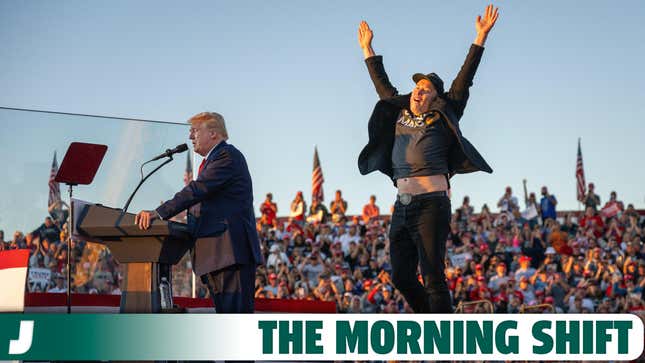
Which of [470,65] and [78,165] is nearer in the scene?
[470,65]

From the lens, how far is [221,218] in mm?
5973

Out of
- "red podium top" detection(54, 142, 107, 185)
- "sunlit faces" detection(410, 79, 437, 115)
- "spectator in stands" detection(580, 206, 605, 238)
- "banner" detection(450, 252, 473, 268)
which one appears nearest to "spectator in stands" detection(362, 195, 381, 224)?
"banner" detection(450, 252, 473, 268)

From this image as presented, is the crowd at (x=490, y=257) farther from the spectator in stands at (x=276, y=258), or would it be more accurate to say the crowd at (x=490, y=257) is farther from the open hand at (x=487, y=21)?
the open hand at (x=487, y=21)

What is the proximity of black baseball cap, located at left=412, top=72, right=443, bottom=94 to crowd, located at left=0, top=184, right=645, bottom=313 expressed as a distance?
255 inches

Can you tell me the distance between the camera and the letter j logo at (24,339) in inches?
198

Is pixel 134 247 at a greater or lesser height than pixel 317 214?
lesser

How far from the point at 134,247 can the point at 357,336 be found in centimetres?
148

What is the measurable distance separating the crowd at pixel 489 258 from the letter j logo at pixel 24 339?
7.66m

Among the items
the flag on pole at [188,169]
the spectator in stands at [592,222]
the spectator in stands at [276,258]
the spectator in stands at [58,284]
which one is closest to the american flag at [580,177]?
the spectator in stands at [592,222]

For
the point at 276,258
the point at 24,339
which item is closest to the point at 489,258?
the point at 276,258

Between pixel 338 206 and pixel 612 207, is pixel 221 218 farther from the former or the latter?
pixel 612 207

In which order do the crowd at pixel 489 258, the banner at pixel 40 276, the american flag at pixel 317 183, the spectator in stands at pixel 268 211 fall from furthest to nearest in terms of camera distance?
1. the american flag at pixel 317 183
2. the spectator in stands at pixel 268 211
3. the crowd at pixel 489 258
4. the banner at pixel 40 276

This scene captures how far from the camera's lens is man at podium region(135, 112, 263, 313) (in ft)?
19.2

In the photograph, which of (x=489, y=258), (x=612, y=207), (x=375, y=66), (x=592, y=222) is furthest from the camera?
(x=612, y=207)
